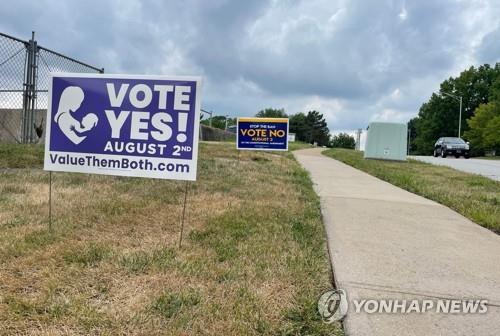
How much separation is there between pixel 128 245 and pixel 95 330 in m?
1.42

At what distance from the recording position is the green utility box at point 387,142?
59.9 ft

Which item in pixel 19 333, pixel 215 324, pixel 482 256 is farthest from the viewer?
pixel 482 256

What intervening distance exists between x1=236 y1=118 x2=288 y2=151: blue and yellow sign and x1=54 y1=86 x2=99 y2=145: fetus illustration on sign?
8.60 meters

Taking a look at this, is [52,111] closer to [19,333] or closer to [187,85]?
[187,85]

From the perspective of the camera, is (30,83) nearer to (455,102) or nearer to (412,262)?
(412,262)

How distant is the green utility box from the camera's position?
1827cm

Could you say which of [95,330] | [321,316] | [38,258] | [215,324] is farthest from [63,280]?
[321,316]

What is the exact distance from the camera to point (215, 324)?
243 cm

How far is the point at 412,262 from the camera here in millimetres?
3781

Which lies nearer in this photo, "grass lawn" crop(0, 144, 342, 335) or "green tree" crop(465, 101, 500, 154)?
"grass lawn" crop(0, 144, 342, 335)

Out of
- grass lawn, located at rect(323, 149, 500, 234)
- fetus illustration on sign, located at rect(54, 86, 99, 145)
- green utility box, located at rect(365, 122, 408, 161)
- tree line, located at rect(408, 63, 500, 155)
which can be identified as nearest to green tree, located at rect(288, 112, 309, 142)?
tree line, located at rect(408, 63, 500, 155)

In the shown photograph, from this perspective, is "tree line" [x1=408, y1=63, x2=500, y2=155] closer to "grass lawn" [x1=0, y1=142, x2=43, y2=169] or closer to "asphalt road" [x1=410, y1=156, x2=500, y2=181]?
"asphalt road" [x1=410, y1=156, x2=500, y2=181]

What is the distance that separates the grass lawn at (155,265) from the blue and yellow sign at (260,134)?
6.90 metres

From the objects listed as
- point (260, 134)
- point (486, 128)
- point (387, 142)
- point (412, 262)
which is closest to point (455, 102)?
point (486, 128)
